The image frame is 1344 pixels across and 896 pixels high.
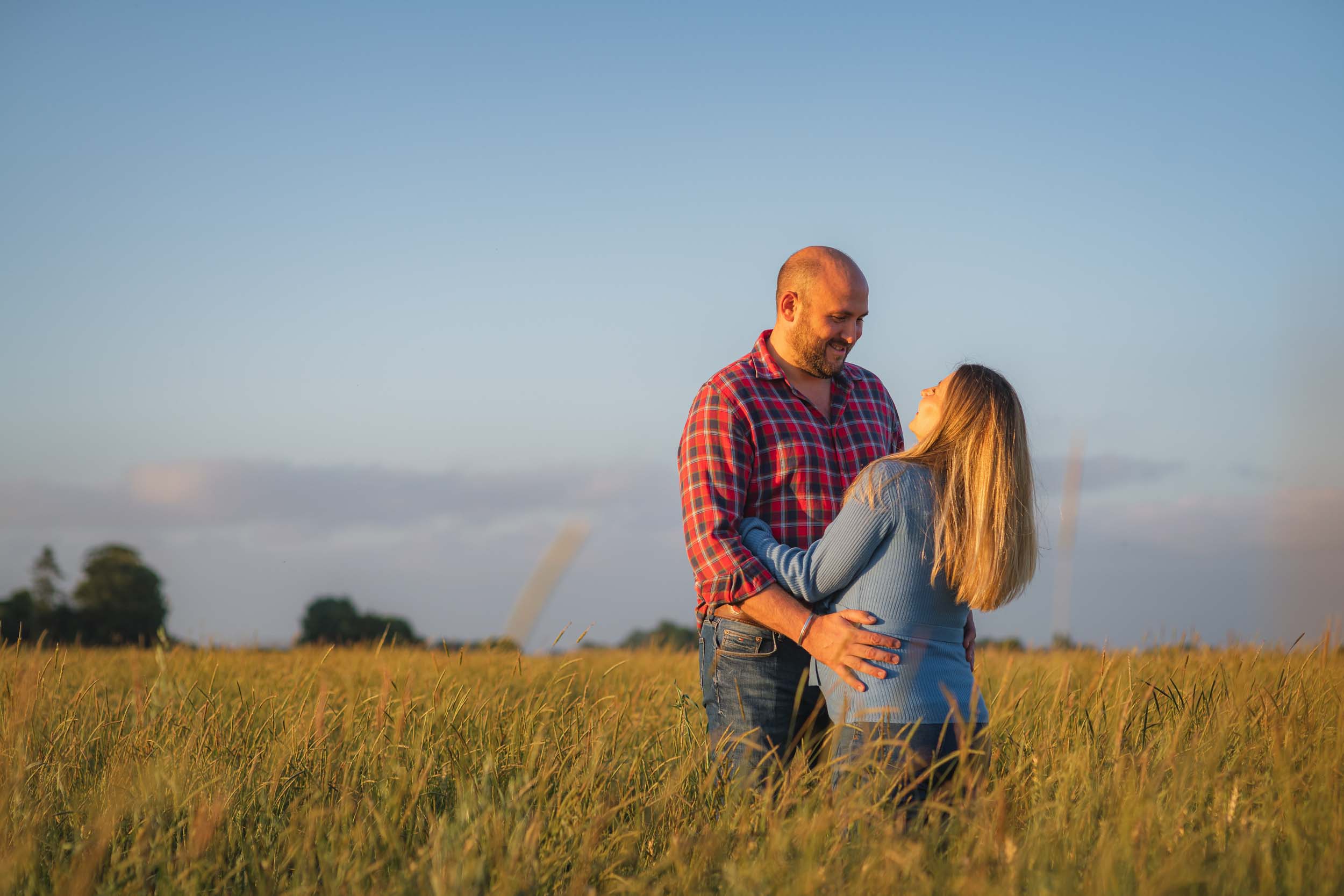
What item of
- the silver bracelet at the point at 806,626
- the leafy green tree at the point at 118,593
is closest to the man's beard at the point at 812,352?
the silver bracelet at the point at 806,626

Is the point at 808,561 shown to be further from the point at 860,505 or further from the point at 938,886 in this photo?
the point at 938,886

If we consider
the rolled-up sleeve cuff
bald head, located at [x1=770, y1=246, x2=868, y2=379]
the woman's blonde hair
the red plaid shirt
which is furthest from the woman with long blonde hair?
bald head, located at [x1=770, y1=246, x2=868, y2=379]

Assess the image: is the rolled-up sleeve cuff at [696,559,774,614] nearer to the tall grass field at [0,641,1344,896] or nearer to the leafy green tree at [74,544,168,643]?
the tall grass field at [0,641,1344,896]

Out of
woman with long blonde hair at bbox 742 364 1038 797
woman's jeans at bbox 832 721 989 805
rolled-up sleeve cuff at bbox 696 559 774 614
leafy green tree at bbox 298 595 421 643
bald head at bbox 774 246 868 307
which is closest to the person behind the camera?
woman's jeans at bbox 832 721 989 805

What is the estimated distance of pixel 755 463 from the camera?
3746mm

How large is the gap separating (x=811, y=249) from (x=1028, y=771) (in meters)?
2.31

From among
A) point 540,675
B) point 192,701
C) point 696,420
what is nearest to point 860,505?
point 696,420

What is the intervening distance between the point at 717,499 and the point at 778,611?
546 mm

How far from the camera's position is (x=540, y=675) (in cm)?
723

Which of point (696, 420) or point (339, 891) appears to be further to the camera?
point (696, 420)

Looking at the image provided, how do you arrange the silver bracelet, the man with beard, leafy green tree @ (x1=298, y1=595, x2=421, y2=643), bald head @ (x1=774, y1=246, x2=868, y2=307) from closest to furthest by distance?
the silver bracelet, the man with beard, bald head @ (x1=774, y1=246, x2=868, y2=307), leafy green tree @ (x1=298, y1=595, x2=421, y2=643)

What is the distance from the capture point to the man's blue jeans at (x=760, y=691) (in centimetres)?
350

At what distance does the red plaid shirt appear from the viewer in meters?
3.56

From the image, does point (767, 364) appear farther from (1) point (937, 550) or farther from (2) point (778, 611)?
(1) point (937, 550)
